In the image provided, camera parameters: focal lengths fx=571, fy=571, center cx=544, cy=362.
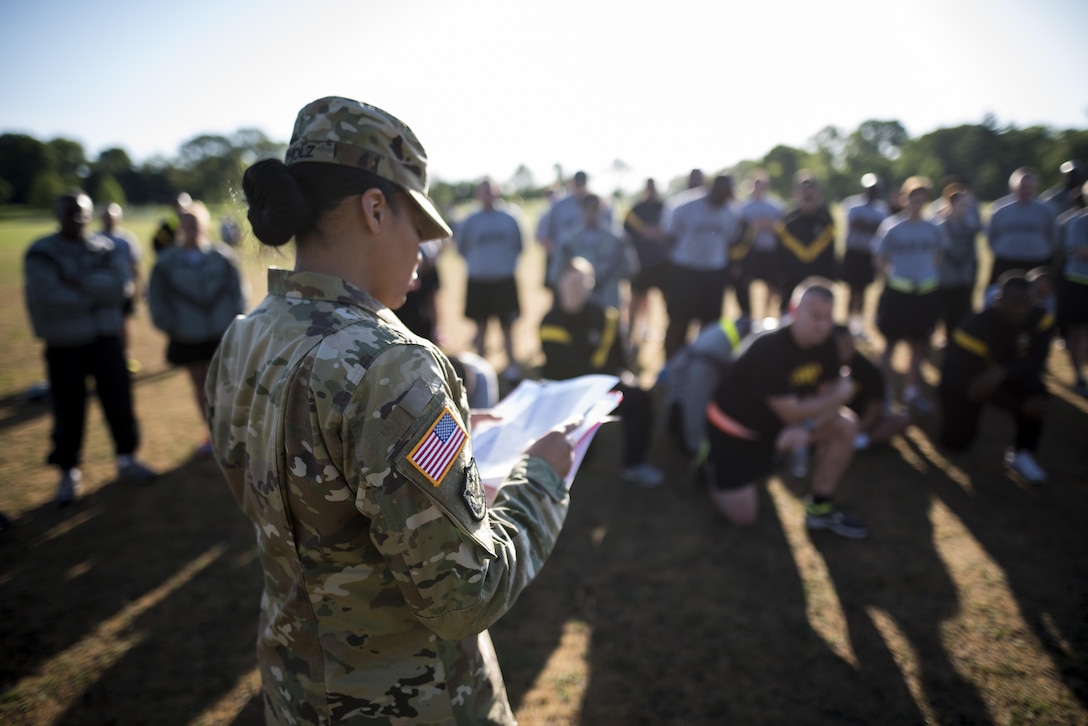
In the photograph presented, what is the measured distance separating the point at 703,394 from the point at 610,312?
1.10 meters

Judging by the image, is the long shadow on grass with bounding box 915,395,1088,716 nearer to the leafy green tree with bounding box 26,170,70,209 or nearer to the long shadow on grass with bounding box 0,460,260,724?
the long shadow on grass with bounding box 0,460,260,724

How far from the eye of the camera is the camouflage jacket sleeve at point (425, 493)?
1006 millimetres

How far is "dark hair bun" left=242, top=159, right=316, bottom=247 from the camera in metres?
1.15

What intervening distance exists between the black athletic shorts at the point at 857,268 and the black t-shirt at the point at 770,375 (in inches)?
203

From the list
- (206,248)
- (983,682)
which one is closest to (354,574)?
(983,682)

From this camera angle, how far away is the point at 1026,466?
4750 millimetres

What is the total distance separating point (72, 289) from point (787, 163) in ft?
131

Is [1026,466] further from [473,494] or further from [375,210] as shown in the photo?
[375,210]

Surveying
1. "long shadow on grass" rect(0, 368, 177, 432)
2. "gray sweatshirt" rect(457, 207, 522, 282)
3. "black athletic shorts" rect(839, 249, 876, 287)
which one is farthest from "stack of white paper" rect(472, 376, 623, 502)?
"black athletic shorts" rect(839, 249, 876, 287)

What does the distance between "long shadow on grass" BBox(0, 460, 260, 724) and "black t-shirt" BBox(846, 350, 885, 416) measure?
4863 mm

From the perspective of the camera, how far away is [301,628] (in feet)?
4.11

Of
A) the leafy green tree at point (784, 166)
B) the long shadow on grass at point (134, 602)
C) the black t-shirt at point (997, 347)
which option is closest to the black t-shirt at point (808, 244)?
the black t-shirt at point (997, 347)

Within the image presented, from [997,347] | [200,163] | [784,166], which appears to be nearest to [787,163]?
[784,166]

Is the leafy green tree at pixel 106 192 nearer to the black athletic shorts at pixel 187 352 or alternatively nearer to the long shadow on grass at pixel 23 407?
the long shadow on grass at pixel 23 407
